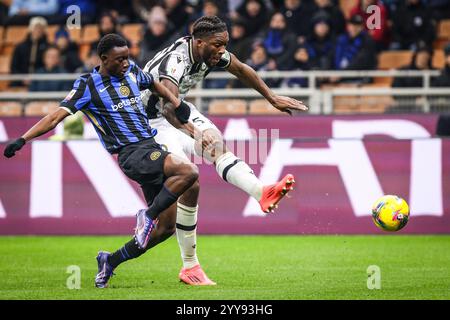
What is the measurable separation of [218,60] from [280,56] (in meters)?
7.52

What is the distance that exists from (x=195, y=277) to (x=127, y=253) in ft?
2.24

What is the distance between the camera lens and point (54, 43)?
58.2 feet

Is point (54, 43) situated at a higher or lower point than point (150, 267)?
higher

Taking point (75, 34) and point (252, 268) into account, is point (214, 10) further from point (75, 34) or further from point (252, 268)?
point (252, 268)

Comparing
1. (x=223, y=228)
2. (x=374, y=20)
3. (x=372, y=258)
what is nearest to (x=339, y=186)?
(x=223, y=228)

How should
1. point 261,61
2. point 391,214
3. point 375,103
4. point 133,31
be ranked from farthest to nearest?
point 133,31, point 261,61, point 375,103, point 391,214

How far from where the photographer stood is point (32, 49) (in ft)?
58.2

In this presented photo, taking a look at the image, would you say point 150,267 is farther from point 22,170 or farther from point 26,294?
point 22,170

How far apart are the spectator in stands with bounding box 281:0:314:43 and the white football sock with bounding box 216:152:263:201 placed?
27.1ft

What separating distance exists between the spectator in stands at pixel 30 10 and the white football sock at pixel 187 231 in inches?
431

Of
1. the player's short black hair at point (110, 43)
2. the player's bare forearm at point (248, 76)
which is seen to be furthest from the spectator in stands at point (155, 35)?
the player's short black hair at point (110, 43)

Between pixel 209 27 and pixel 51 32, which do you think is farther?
pixel 51 32

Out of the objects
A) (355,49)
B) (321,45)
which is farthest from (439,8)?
(321,45)

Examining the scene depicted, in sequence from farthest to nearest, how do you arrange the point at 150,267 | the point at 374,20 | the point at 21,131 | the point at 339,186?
the point at 374,20 < the point at 21,131 < the point at 339,186 < the point at 150,267
